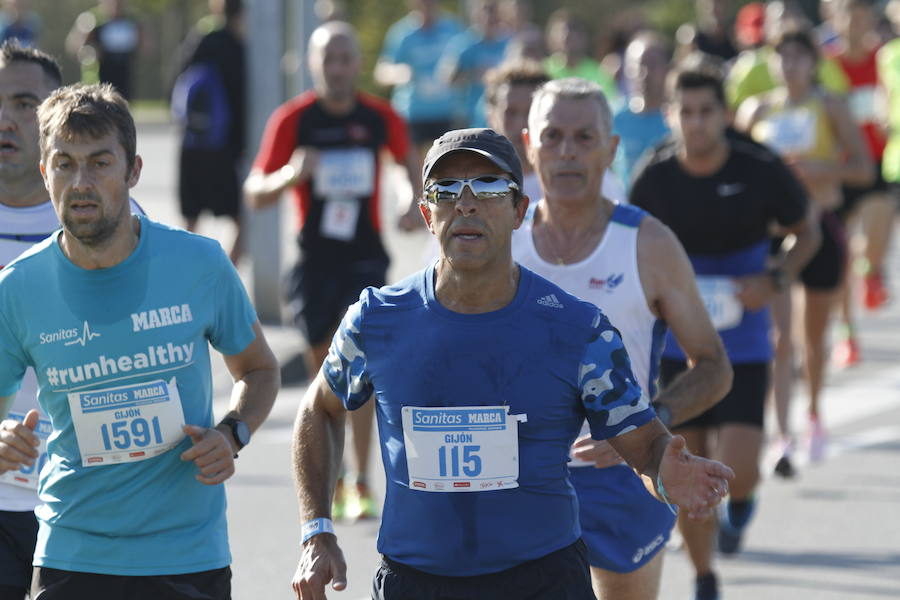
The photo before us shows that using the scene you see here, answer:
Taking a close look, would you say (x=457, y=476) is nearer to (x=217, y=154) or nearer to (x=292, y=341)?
(x=292, y=341)

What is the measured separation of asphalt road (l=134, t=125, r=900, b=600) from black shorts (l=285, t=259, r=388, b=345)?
1.95 feet

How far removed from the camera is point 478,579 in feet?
12.8

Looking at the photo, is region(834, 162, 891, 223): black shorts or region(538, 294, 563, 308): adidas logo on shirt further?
region(834, 162, 891, 223): black shorts

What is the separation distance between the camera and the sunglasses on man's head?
388 cm

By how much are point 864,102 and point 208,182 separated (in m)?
5.04

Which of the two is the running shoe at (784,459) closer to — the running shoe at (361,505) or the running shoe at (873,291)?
the running shoe at (361,505)

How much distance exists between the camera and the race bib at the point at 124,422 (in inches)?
168

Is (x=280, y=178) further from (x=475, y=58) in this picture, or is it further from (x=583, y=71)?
(x=475, y=58)

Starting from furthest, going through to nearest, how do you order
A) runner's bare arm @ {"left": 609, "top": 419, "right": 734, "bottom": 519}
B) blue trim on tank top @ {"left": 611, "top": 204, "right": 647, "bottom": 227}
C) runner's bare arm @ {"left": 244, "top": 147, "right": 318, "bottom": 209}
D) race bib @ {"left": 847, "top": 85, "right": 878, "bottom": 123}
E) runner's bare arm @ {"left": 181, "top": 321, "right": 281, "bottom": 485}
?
1. race bib @ {"left": 847, "top": 85, "right": 878, "bottom": 123}
2. runner's bare arm @ {"left": 244, "top": 147, "right": 318, "bottom": 209}
3. blue trim on tank top @ {"left": 611, "top": 204, "right": 647, "bottom": 227}
4. runner's bare arm @ {"left": 181, "top": 321, "right": 281, "bottom": 485}
5. runner's bare arm @ {"left": 609, "top": 419, "right": 734, "bottom": 519}

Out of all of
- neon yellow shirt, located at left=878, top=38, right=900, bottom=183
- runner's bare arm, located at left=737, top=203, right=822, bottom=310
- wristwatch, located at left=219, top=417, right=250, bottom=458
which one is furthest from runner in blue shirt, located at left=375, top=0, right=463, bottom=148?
wristwatch, located at left=219, top=417, right=250, bottom=458

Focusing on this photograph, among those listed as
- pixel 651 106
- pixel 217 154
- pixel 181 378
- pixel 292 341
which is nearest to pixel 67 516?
pixel 181 378

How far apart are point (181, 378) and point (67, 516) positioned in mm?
438

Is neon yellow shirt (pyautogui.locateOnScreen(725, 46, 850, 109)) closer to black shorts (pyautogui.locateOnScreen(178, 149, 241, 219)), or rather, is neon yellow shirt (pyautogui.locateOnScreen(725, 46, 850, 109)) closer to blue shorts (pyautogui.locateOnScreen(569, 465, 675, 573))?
black shorts (pyautogui.locateOnScreen(178, 149, 241, 219))

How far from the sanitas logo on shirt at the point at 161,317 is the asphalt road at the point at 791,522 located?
203 centimetres
